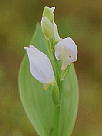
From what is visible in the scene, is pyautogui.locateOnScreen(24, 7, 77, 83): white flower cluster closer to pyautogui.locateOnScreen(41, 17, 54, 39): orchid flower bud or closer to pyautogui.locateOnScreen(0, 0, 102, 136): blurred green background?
pyautogui.locateOnScreen(41, 17, 54, 39): orchid flower bud

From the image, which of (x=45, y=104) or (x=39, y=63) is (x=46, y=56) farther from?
(x=45, y=104)

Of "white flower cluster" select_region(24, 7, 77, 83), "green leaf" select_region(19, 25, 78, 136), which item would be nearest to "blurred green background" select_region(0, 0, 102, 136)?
"green leaf" select_region(19, 25, 78, 136)

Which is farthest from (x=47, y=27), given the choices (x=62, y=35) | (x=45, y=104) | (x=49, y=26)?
(x=62, y=35)

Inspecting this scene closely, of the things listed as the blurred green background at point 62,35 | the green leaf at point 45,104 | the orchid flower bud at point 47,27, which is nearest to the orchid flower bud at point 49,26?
the orchid flower bud at point 47,27

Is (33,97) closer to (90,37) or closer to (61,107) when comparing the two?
(61,107)

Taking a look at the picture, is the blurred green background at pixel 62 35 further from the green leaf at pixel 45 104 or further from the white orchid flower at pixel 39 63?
the white orchid flower at pixel 39 63

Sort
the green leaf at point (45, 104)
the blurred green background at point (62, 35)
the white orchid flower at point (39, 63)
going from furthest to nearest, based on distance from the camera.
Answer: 1. the blurred green background at point (62, 35)
2. the green leaf at point (45, 104)
3. the white orchid flower at point (39, 63)
